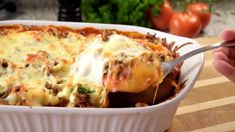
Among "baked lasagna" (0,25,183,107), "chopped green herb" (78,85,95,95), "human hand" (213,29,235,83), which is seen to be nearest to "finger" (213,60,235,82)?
"human hand" (213,29,235,83)

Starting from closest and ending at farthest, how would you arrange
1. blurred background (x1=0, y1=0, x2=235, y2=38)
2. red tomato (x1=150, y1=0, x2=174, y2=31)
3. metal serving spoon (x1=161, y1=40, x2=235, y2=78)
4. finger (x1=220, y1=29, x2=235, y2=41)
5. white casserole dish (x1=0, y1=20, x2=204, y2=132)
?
white casserole dish (x1=0, y1=20, x2=204, y2=132) < metal serving spoon (x1=161, y1=40, x2=235, y2=78) < finger (x1=220, y1=29, x2=235, y2=41) < blurred background (x1=0, y1=0, x2=235, y2=38) < red tomato (x1=150, y1=0, x2=174, y2=31)

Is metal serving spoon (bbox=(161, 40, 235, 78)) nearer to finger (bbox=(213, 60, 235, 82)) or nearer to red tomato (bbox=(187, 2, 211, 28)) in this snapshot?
finger (bbox=(213, 60, 235, 82))

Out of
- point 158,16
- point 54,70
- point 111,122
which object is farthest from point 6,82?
point 158,16

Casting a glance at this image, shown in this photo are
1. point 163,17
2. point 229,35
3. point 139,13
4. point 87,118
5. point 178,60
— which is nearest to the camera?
point 87,118

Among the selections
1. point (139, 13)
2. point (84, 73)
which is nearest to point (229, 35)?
point (84, 73)

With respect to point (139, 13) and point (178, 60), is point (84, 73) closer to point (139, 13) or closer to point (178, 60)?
point (178, 60)
